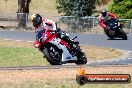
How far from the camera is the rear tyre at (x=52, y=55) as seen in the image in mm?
15130

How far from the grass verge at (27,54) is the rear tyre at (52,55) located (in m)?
9.12

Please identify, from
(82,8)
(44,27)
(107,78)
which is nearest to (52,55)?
(44,27)

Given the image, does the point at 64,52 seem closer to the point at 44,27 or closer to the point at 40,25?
the point at 44,27

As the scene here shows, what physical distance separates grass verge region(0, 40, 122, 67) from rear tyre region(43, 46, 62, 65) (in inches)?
359

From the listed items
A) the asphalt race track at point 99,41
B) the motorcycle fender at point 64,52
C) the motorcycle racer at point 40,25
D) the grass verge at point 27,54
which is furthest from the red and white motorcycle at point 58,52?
the asphalt race track at point 99,41

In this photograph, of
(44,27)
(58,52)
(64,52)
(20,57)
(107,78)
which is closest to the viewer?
(107,78)

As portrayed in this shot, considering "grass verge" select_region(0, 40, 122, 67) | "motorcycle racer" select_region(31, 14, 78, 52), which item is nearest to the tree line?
"grass verge" select_region(0, 40, 122, 67)

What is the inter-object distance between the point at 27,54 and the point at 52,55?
13.3 m

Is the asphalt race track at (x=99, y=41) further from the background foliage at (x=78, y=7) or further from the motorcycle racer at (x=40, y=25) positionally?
the motorcycle racer at (x=40, y=25)

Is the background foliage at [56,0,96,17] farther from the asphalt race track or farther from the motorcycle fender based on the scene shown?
the motorcycle fender

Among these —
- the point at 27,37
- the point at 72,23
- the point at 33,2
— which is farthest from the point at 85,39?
the point at 33,2

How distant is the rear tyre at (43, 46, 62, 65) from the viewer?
15.1 m

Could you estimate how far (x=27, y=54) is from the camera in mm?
28422

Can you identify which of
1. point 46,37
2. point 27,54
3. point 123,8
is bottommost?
point 27,54
